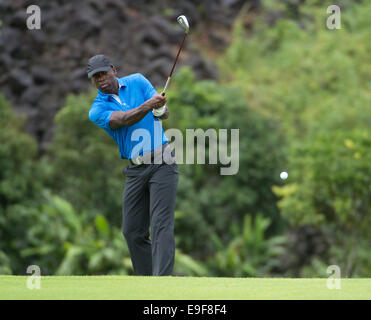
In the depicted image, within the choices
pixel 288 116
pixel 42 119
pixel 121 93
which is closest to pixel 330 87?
pixel 288 116

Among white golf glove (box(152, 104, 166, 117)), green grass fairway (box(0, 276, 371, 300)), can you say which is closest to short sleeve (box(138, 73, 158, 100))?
white golf glove (box(152, 104, 166, 117))

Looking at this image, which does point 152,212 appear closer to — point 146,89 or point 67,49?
point 146,89

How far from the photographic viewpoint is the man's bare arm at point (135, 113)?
722cm

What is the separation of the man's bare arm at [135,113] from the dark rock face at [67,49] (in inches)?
1126

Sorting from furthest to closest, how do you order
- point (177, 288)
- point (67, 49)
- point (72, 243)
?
point (67, 49), point (72, 243), point (177, 288)

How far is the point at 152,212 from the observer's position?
7598 mm

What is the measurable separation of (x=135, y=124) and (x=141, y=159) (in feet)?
1.23

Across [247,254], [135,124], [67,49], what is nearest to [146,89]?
[135,124]

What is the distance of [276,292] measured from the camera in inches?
263

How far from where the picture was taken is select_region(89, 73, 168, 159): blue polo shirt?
7.57 meters

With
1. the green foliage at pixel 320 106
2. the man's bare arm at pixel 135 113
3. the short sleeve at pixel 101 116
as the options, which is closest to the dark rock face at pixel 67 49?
the green foliage at pixel 320 106

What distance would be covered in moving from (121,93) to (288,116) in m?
27.6

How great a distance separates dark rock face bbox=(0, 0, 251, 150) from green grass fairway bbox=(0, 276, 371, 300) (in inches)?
1135
